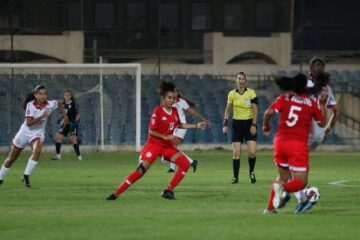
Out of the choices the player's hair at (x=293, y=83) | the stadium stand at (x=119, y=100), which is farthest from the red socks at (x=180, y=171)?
the stadium stand at (x=119, y=100)

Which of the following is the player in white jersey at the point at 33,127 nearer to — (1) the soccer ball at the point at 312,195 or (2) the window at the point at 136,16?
→ (1) the soccer ball at the point at 312,195

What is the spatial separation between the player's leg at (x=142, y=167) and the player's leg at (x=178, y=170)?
24 cm

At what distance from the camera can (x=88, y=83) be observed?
1416 inches

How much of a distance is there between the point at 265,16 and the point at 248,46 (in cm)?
145

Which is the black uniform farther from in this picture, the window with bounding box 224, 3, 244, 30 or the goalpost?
the window with bounding box 224, 3, 244, 30

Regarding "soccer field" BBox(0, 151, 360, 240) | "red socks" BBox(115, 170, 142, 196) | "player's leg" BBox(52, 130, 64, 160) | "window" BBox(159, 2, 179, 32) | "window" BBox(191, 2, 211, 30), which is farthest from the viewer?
"window" BBox(191, 2, 211, 30)

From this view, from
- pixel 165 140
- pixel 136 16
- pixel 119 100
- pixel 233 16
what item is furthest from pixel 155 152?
pixel 233 16

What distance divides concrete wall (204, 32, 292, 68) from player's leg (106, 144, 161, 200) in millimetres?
21265

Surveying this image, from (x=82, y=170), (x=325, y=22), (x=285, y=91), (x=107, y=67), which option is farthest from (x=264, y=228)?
(x=325, y=22)

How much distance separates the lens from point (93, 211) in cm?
1578

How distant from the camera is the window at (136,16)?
3866 cm

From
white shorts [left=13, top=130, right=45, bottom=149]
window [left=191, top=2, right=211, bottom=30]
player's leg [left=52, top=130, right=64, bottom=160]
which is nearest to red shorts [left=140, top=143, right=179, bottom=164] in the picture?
white shorts [left=13, top=130, right=45, bottom=149]

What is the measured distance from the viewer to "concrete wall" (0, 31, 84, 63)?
3741 centimetres

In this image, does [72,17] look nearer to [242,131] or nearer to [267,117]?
[242,131]
